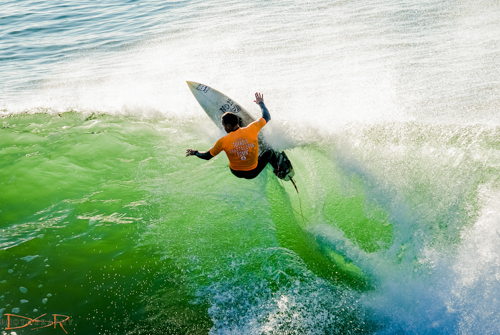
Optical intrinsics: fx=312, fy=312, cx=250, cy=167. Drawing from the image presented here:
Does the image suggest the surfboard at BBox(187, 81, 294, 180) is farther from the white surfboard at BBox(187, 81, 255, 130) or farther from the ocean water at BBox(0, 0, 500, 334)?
the ocean water at BBox(0, 0, 500, 334)

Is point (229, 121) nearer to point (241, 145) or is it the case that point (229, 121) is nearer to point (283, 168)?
point (241, 145)

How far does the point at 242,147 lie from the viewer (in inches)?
191

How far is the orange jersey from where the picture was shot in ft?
15.7

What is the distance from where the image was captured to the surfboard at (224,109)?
611cm

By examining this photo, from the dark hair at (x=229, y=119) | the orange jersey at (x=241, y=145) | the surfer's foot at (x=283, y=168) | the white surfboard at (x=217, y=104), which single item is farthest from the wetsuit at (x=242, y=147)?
the white surfboard at (x=217, y=104)

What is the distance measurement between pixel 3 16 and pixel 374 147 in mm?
20292

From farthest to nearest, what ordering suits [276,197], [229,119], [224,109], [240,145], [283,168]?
[224,109], [276,197], [283,168], [240,145], [229,119]

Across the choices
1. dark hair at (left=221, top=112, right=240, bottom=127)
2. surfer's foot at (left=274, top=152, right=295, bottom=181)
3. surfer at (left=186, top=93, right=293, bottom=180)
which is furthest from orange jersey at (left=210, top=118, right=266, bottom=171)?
surfer's foot at (left=274, top=152, right=295, bottom=181)

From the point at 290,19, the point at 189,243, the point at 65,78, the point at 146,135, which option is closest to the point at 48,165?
the point at 146,135

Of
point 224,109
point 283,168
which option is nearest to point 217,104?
point 224,109

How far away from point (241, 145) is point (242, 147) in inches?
1.5

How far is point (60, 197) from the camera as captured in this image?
6.39m

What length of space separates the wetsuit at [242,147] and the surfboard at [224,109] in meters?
1.01

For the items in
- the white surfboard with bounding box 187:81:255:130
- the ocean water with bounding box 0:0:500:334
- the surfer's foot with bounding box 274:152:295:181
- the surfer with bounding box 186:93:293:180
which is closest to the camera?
the ocean water with bounding box 0:0:500:334
